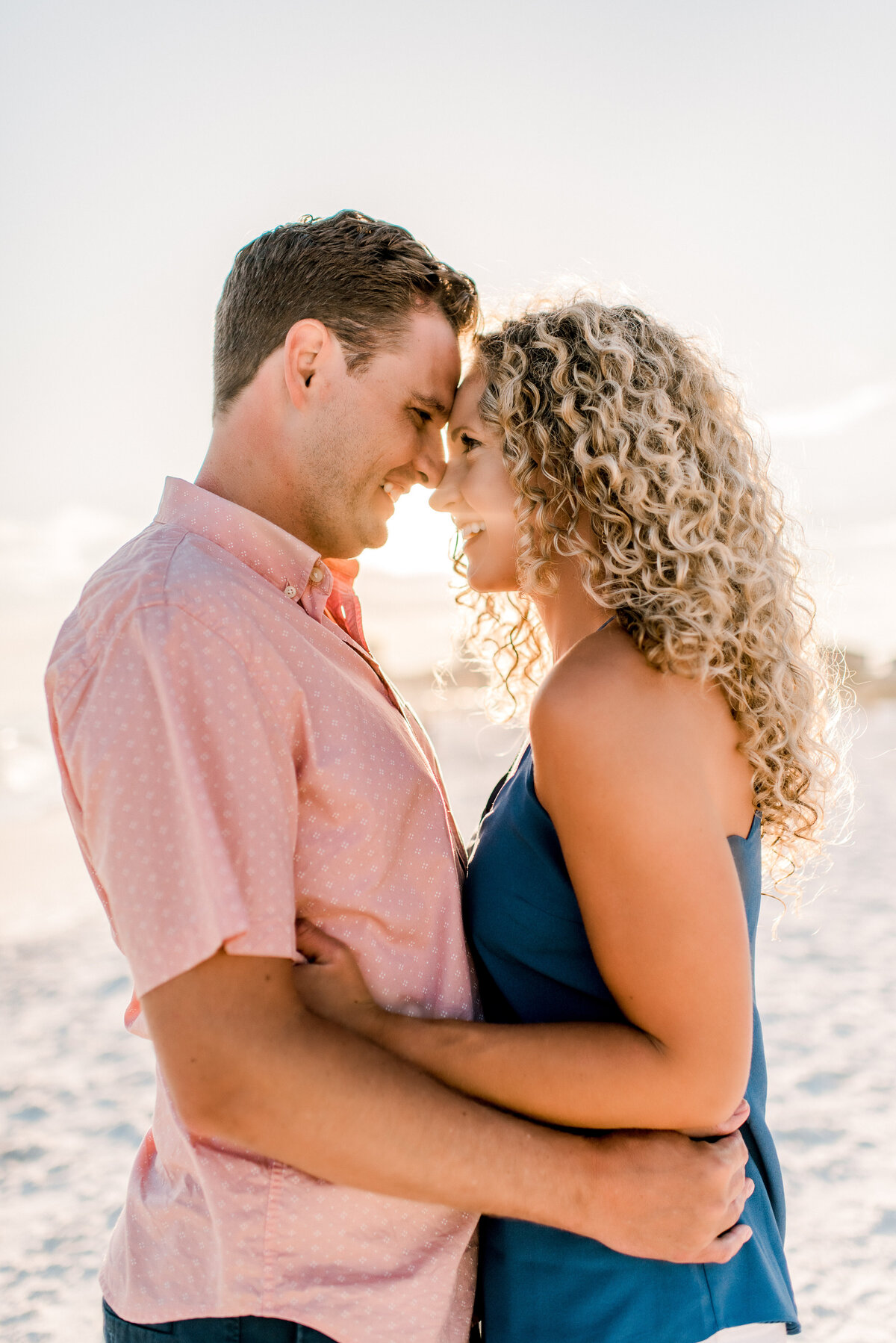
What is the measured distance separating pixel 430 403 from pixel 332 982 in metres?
1.34

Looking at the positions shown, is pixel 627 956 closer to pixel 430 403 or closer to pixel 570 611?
pixel 570 611

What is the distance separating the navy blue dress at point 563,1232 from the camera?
1.53 metres

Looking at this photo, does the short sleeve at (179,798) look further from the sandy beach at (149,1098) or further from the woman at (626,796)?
the sandy beach at (149,1098)

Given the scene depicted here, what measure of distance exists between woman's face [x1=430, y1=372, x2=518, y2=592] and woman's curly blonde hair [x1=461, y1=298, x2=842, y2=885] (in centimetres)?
6

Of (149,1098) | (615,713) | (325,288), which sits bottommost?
(149,1098)

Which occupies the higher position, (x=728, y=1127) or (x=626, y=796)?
(x=626, y=796)

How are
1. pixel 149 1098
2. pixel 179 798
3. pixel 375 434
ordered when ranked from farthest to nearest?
pixel 149 1098
pixel 375 434
pixel 179 798

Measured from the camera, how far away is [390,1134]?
1.31 meters

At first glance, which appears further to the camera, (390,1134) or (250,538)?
(250,538)

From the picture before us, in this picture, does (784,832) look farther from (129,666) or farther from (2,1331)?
(2,1331)

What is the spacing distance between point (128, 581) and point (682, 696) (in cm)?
94

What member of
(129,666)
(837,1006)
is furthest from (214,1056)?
(837,1006)

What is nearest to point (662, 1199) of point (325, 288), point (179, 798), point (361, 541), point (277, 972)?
point (277, 972)

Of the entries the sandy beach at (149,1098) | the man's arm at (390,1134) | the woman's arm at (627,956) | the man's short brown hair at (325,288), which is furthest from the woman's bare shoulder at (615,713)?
the sandy beach at (149,1098)
